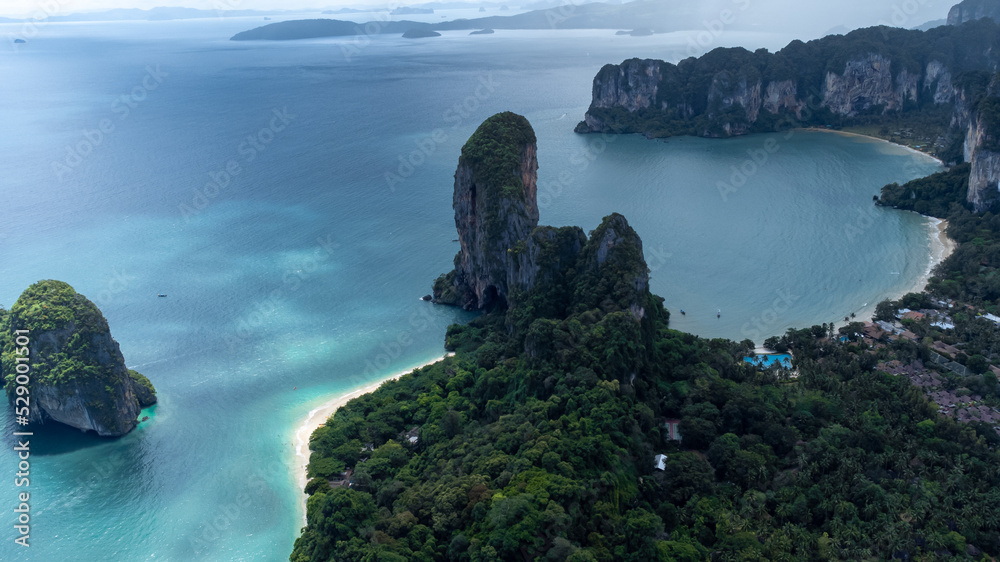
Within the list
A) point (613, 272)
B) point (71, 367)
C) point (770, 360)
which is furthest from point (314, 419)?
point (770, 360)

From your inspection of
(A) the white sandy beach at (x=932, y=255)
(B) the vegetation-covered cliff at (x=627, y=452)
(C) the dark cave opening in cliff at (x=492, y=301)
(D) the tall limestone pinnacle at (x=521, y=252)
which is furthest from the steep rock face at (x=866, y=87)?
(C) the dark cave opening in cliff at (x=492, y=301)

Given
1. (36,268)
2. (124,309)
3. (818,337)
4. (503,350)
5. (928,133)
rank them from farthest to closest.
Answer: (928,133)
(36,268)
(124,309)
(818,337)
(503,350)

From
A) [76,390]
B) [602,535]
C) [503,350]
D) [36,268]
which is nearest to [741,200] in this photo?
[503,350]

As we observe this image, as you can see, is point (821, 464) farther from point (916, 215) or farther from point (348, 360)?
point (916, 215)

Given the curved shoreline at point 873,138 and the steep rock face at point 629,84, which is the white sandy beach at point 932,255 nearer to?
the curved shoreline at point 873,138

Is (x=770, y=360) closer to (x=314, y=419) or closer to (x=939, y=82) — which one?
(x=314, y=419)

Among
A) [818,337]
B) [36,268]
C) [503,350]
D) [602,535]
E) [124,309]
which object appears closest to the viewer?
[602,535]

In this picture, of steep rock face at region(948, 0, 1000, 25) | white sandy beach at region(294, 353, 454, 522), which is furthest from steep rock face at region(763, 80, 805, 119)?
white sandy beach at region(294, 353, 454, 522)
